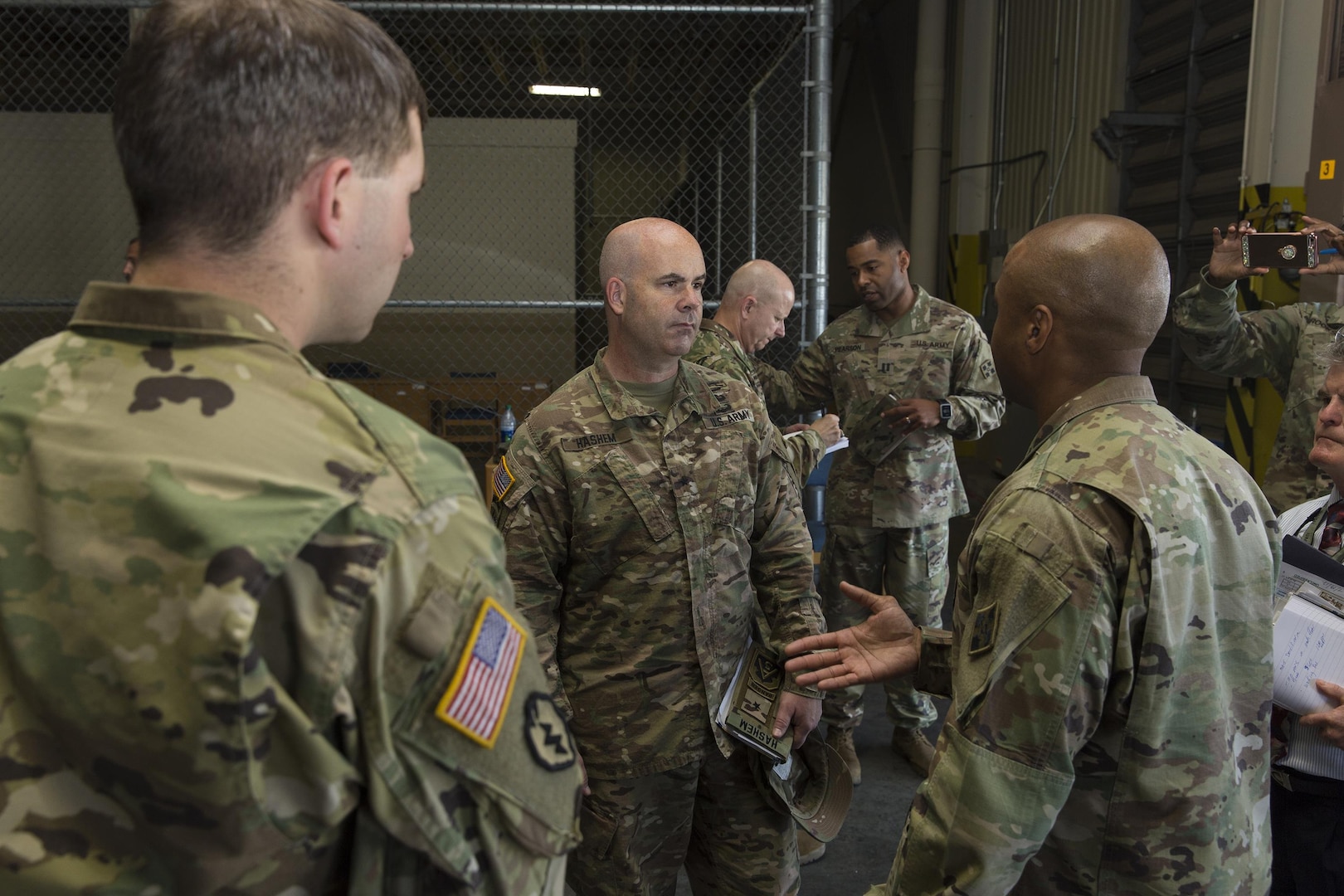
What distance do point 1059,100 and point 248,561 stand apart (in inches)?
293

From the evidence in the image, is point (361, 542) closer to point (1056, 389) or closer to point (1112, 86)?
point (1056, 389)

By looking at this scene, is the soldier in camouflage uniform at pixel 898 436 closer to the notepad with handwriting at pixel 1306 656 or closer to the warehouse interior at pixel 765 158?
the warehouse interior at pixel 765 158

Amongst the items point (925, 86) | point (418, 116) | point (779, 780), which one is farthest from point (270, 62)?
point (925, 86)

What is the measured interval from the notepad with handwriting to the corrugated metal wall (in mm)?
5406

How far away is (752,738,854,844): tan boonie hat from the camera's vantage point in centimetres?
200

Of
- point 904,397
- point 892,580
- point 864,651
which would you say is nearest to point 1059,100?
point 904,397

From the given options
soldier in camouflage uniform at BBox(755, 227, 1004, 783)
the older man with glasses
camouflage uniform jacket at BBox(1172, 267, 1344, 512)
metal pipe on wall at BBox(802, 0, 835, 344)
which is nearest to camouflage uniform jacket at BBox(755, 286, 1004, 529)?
soldier in camouflage uniform at BBox(755, 227, 1004, 783)

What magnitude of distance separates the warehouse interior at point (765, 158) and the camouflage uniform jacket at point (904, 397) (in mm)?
469

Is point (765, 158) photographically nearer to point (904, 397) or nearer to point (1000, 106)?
point (1000, 106)

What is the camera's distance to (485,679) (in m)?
0.80

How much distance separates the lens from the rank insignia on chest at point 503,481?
201 centimetres

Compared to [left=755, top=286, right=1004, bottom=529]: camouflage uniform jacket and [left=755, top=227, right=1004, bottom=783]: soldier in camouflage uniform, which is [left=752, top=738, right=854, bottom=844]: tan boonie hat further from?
[left=755, top=286, right=1004, bottom=529]: camouflage uniform jacket

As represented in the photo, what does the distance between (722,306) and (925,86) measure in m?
6.09

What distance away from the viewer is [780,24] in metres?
6.44
